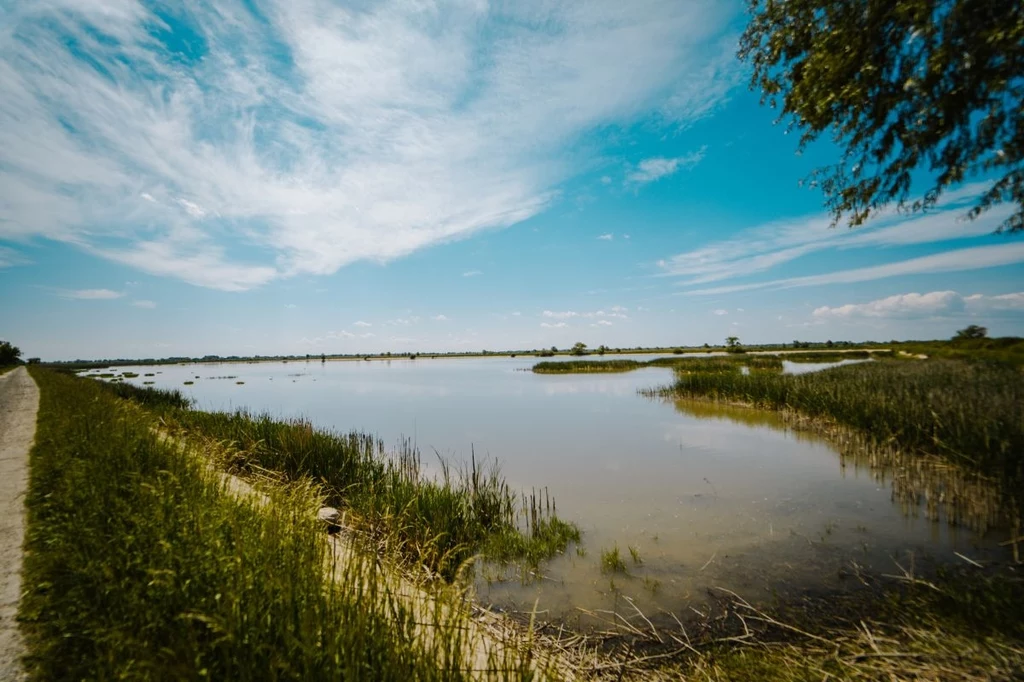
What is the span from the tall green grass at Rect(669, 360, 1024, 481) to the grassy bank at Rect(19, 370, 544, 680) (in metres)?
11.0

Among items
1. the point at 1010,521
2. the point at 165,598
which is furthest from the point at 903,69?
the point at 165,598

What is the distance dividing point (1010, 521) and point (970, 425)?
3.38 m

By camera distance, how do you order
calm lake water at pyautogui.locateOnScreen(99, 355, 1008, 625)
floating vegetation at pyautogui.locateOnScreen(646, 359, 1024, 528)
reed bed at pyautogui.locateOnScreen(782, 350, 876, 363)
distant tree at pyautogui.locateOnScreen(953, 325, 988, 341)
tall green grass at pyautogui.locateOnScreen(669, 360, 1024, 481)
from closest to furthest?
calm lake water at pyautogui.locateOnScreen(99, 355, 1008, 625), floating vegetation at pyautogui.locateOnScreen(646, 359, 1024, 528), tall green grass at pyautogui.locateOnScreen(669, 360, 1024, 481), distant tree at pyautogui.locateOnScreen(953, 325, 988, 341), reed bed at pyautogui.locateOnScreen(782, 350, 876, 363)

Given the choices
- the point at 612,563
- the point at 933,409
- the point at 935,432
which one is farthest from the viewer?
the point at 933,409

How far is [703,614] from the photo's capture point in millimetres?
4629

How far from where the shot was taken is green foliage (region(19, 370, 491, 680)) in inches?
97.9

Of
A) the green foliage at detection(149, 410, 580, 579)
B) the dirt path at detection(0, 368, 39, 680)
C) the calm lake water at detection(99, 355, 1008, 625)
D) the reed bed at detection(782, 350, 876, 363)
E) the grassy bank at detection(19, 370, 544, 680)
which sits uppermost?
the reed bed at detection(782, 350, 876, 363)

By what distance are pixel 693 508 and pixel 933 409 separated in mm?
8188

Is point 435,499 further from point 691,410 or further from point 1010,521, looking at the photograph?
point 691,410

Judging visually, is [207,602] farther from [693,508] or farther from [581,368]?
[581,368]

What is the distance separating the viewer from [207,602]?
9.49 ft

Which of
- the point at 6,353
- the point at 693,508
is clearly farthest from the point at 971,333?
the point at 6,353

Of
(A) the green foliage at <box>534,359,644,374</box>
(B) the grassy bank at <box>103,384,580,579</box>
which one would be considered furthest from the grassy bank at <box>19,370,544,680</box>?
(A) the green foliage at <box>534,359,644,374</box>

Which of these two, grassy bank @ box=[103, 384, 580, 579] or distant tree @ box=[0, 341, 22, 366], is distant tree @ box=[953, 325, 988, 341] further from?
distant tree @ box=[0, 341, 22, 366]
